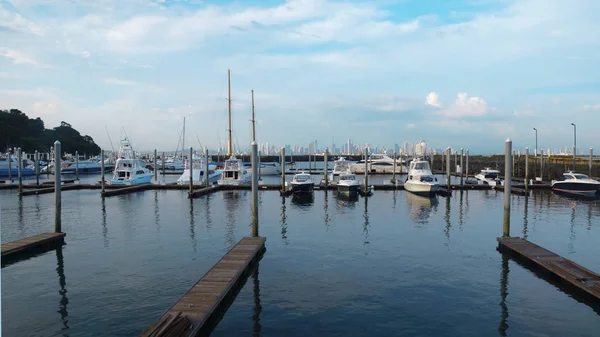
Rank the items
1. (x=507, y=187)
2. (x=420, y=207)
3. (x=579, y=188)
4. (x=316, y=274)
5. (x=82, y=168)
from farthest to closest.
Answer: (x=82, y=168), (x=579, y=188), (x=420, y=207), (x=507, y=187), (x=316, y=274)

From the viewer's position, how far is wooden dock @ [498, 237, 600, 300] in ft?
43.3

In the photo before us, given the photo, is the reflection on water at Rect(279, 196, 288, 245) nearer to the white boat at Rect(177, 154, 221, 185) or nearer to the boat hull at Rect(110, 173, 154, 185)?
the white boat at Rect(177, 154, 221, 185)

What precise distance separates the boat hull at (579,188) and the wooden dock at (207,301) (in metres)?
37.1

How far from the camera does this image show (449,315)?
12.0 m

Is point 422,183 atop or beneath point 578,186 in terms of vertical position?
atop

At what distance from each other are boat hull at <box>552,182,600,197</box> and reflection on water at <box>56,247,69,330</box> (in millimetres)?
43660

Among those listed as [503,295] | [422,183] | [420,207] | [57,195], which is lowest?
[503,295]

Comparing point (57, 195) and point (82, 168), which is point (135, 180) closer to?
point (57, 195)

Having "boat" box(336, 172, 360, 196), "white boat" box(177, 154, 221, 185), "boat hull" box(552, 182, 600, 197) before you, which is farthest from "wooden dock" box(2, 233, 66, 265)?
"boat hull" box(552, 182, 600, 197)

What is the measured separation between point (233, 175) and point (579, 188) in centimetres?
3655

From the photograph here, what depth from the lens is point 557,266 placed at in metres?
15.2

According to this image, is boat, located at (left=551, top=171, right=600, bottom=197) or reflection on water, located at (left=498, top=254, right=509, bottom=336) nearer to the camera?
reflection on water, located at (left=498, top=254, right=509, bottom=336)

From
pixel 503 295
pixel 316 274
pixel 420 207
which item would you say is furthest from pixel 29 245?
pixel 420 207

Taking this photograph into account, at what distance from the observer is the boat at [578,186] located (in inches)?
1563
